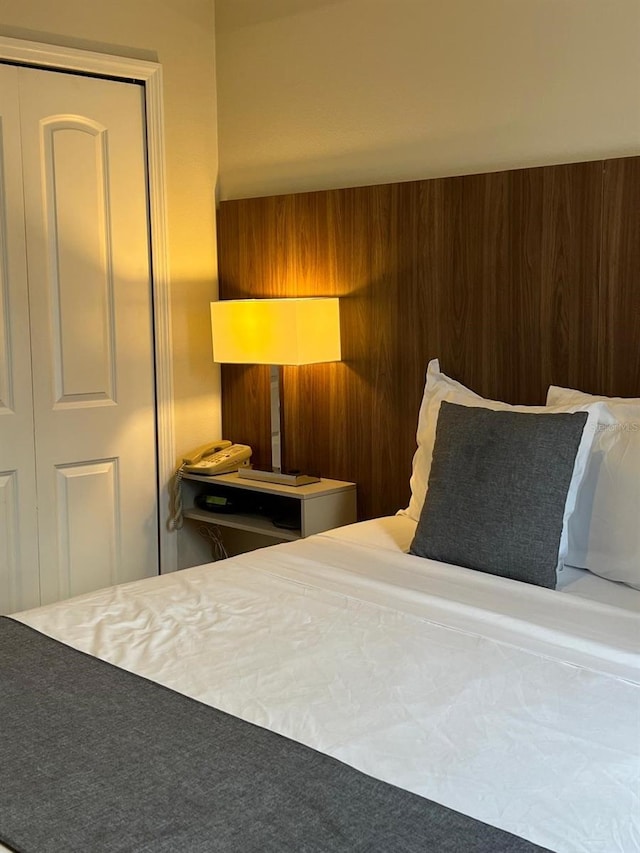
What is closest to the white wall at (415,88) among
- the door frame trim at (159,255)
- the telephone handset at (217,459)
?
the door frame trim at (159,255)

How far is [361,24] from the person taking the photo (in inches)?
134

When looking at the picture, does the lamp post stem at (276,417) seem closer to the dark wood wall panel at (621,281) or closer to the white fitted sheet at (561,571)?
the white fitted sheet at (561,571)

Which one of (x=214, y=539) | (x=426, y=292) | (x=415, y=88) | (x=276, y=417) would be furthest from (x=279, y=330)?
(x=214, y=539)

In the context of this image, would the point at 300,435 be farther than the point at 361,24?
Yes

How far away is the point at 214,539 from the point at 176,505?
0.91 ft

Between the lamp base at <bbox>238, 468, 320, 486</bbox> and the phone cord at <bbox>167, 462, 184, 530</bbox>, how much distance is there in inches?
13.0

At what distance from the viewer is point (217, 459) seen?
379 cm

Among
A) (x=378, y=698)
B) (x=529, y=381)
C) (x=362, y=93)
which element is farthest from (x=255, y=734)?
(x=362, y=93)

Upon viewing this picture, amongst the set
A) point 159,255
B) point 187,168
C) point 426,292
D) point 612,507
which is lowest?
point 612,507

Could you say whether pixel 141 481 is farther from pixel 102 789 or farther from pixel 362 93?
pixel 102 789

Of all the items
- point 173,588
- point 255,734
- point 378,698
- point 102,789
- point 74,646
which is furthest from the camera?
point 173,588

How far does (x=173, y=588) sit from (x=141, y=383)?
1563 millimetres

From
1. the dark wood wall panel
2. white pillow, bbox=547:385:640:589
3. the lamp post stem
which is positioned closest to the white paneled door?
the lamp post stem

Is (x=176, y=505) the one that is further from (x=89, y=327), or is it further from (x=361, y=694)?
(x=361, y=694)
